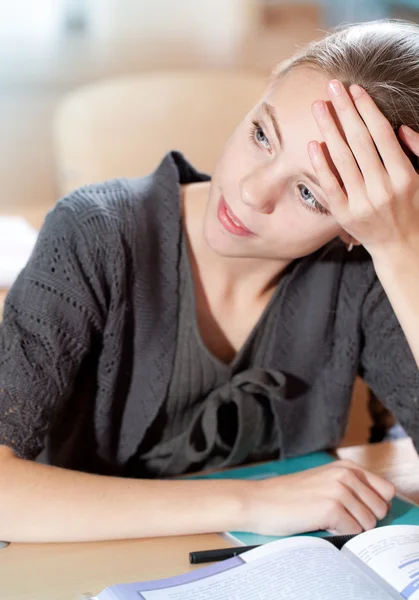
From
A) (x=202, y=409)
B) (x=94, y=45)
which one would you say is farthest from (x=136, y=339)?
(x=94, y=45)

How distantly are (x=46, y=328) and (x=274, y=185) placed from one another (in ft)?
1.09

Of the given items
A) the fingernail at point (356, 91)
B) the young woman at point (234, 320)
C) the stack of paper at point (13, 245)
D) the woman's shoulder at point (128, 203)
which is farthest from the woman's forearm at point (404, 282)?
the stack of paper at point (13, 245)

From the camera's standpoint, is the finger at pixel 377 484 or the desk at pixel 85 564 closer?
the desk at pixel 85 564

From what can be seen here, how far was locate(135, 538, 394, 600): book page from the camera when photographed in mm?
862

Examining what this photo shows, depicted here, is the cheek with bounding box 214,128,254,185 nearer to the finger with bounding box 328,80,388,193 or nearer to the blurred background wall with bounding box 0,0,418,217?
the finger with bounding box 328,80,388,193

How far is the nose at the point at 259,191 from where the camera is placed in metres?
1.08

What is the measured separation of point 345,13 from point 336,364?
1.87 metres

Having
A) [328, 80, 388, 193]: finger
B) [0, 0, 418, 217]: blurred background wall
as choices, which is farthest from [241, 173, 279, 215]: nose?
[0, 0, 418, 217]: blurred background wall

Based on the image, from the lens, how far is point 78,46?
2.65 metres

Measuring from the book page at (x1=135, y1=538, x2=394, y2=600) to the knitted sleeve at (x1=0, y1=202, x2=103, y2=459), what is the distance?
0.93 feet

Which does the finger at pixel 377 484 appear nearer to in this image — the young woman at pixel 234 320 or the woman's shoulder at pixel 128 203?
the young woman at pixel 234 320

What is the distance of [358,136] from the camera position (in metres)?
1.04

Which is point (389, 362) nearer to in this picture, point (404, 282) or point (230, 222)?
point (404, 282)

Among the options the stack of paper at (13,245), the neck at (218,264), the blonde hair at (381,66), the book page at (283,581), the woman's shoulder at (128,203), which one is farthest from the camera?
the stack of paper at (13,245)
